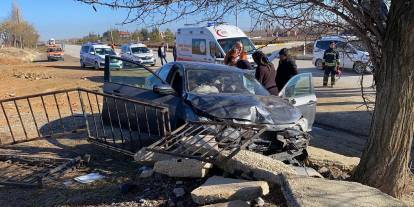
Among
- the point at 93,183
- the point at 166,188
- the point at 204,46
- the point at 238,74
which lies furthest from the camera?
the point at 204,46

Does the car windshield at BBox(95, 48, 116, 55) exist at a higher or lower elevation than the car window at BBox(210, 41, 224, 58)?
lower

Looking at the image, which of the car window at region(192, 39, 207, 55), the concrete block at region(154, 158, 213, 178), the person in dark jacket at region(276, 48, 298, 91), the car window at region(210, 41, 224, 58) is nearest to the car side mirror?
the concrete block at region(154, 158, 213, 178)

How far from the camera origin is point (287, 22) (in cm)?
502

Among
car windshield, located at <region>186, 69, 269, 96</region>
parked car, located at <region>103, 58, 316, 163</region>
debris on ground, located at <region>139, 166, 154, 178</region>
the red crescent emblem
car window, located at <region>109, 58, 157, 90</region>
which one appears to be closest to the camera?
debris on ground, located at <region>139, 166, 154, 178</region>

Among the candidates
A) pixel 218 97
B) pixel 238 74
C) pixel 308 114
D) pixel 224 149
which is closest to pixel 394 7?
pixel 224 149

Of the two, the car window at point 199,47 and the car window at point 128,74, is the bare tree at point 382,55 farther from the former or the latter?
the car window at point 199,47

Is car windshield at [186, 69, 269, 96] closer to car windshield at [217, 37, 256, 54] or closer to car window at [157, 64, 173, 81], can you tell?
car window at [157, 64, 173, 81]

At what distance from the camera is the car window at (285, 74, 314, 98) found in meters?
7.79

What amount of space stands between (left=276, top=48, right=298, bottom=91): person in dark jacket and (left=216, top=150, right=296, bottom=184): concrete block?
391 cm

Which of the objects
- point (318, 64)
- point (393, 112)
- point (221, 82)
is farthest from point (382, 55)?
point (318, 64)

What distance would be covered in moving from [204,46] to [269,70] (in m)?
11.4

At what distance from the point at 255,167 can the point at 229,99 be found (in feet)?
4.99

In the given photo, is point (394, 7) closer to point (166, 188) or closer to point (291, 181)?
point (291, 181)

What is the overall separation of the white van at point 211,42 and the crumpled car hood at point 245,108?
11775 mm
